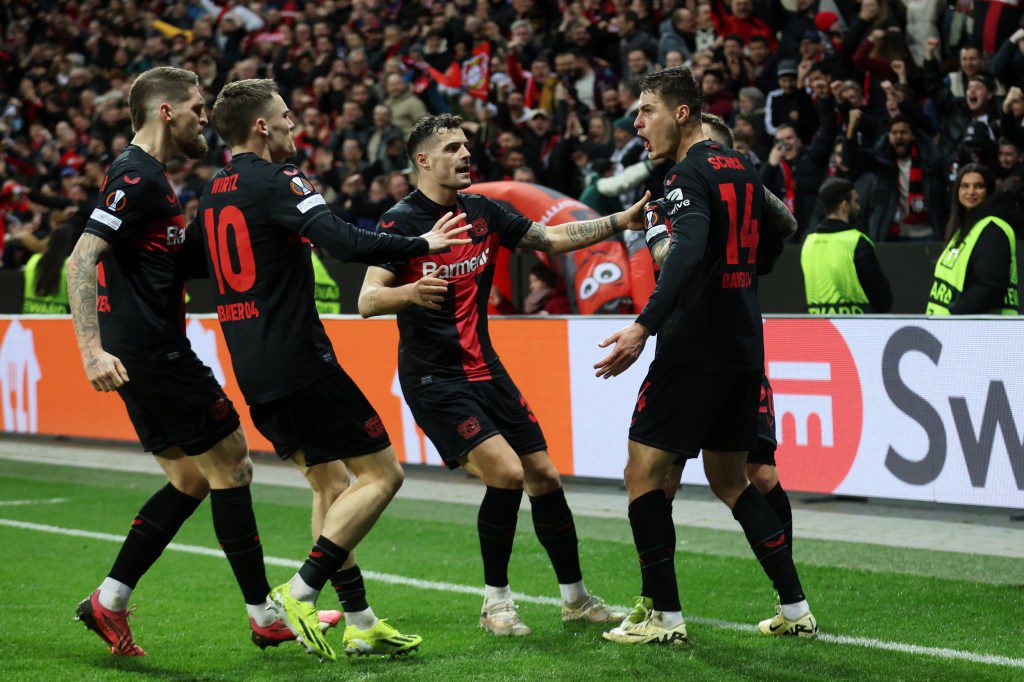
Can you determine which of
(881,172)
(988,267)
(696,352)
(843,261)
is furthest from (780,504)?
(881,172)

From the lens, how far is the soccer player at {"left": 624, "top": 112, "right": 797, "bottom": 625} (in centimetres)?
513

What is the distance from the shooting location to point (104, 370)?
4.82 metres

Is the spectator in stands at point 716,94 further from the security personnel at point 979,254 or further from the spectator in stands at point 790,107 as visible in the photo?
the security personnel at point 979,254

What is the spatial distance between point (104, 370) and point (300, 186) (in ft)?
3.29

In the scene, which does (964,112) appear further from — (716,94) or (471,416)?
(471,416)

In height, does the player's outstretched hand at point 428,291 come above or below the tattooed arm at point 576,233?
below

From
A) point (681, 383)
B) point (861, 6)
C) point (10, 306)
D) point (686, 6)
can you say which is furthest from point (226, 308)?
point (10, 306)

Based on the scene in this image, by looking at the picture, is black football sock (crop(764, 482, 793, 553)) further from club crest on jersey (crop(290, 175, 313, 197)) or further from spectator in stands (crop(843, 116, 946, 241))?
spectator in stands (crop(843, 116, 946, 241))

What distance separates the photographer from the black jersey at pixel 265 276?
496cm

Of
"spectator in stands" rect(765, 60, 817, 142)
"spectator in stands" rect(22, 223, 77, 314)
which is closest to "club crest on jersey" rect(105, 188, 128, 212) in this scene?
"spectator in stands" rect(22, 223, 77, 314)

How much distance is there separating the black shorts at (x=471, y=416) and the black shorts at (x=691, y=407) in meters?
0.68

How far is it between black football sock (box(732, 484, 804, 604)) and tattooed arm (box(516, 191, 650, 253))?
1247 millimetres

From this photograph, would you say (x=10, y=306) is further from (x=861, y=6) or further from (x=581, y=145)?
(x=861, y=6)

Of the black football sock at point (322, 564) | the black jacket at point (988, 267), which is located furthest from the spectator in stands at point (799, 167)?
the black football sock at point (322, 564)
